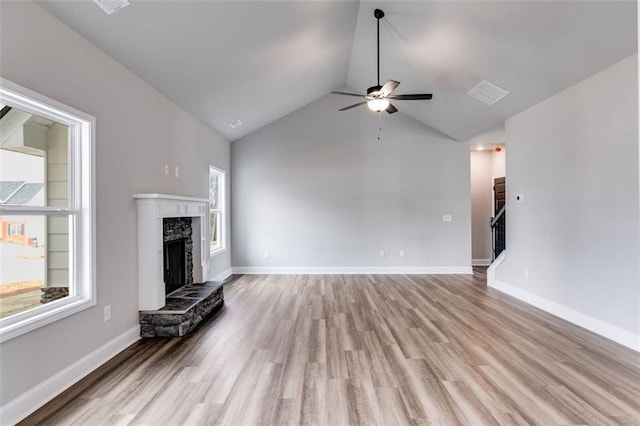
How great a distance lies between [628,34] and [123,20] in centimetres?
435

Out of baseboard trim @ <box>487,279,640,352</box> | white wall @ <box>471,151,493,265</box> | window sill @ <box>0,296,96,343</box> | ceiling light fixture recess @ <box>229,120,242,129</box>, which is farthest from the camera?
white wall @ <box>471,151,493,265</box>

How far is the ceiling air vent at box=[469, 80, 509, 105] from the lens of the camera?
4184mm

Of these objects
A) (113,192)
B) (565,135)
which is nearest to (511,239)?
(565,135)

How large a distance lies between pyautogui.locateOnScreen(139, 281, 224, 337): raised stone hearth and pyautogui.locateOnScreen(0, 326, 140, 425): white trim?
218 millimetres

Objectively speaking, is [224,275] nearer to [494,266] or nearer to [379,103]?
[379,103]

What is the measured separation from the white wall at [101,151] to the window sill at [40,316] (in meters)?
0.05

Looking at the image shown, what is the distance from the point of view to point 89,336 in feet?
8.22

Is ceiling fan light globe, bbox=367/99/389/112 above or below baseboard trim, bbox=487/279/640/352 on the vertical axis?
above

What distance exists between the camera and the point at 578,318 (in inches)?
138

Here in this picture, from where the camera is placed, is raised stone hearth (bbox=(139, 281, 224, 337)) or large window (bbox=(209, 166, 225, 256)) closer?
raised stone hearth (bbox=(139, 281, 224, 337))

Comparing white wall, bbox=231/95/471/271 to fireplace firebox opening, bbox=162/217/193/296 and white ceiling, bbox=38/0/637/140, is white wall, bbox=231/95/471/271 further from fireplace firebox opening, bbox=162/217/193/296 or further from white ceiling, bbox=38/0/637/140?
fireplace firebox opening, bbox=162/217/193/296

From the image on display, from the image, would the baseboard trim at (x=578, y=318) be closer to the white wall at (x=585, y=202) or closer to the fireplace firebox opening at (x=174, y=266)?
the white wall at (x=585, y=202)

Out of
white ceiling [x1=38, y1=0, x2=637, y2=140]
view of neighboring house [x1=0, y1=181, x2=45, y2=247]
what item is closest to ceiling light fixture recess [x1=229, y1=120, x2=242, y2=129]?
white ceiling [x1=38, y1=0, x2=637, y2=140]

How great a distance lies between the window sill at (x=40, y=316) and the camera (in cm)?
186
